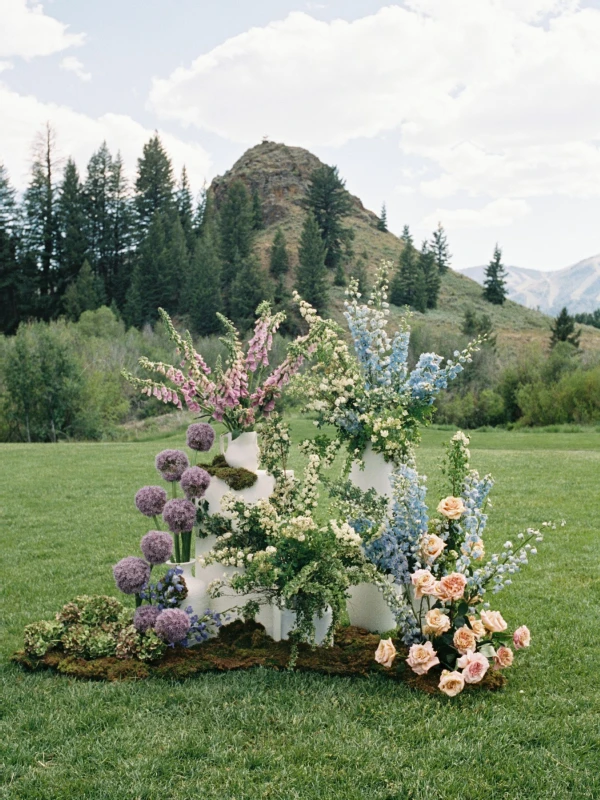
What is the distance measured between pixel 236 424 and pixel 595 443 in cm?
1619

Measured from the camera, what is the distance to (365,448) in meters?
4.92

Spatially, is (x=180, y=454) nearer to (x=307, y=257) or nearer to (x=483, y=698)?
(x=483, y=698)

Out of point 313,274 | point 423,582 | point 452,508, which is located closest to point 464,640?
point 423,582

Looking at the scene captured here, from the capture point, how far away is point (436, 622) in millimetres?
4090

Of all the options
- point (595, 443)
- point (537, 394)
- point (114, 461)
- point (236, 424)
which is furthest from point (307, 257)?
point (236, 424)

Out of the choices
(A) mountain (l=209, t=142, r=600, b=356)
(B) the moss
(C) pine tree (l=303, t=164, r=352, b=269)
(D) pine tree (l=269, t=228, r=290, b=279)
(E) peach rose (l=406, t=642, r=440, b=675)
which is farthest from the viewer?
(C) pine tree (l=303, t=164, r=352, b=269)

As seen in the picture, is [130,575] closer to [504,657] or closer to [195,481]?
[195,481]

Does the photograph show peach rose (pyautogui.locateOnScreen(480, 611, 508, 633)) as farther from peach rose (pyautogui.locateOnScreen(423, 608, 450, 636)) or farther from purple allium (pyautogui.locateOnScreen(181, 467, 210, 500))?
purple allium (pyautogui.locateOnScreen(181, 467, 210, 500))

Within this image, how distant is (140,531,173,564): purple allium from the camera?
14.9 ft

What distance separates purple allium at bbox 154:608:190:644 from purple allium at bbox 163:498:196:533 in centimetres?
50

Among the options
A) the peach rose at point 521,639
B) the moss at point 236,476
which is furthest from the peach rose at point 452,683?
the moss at point 236,476

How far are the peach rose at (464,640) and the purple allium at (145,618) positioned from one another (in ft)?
5.84

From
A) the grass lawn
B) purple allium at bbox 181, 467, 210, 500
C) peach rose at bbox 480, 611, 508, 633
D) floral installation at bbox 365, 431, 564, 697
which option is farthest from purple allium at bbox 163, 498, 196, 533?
peach rose at bbox 480, 611, 508, 633

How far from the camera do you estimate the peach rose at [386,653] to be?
4117mm
